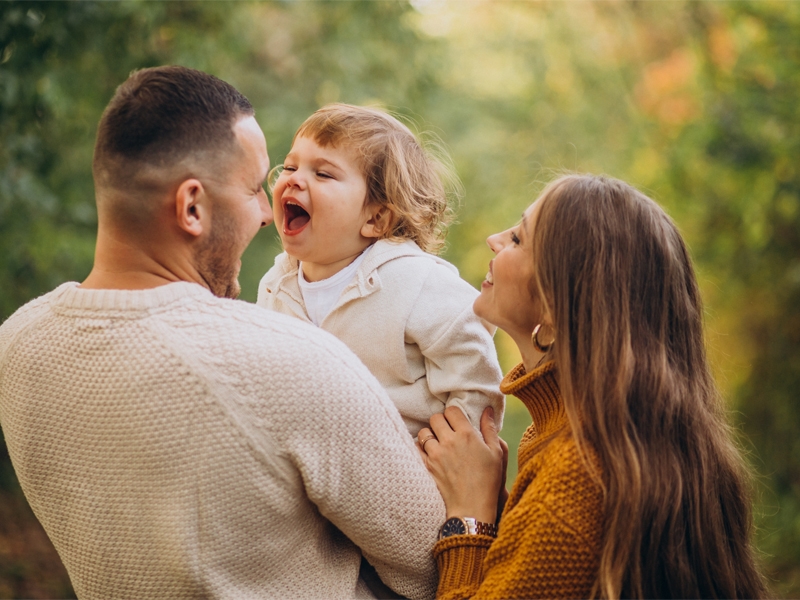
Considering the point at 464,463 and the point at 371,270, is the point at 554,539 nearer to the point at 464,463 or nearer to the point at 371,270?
the point at 464,463

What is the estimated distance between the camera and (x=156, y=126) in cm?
155

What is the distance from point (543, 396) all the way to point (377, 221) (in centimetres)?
74

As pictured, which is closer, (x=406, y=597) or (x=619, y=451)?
(x=619, y=451)

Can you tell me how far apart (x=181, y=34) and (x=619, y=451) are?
11.5 ft

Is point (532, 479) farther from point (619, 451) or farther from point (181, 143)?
point (181, 143)

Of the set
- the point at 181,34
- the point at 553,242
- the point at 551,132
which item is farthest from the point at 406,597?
the point at 551,132

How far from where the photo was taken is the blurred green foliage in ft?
12.8

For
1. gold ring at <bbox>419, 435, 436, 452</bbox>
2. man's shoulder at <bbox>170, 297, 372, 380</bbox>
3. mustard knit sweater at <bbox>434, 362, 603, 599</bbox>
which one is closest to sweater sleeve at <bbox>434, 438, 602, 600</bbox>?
mustard knit sweater at <bbox>434, 362, 603, 599</bbox>

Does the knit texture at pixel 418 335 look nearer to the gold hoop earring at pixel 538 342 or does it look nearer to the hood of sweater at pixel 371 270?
the hood of sweater at pixel 371 270

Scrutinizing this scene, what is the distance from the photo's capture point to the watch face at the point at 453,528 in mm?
1763

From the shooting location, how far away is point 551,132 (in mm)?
8336

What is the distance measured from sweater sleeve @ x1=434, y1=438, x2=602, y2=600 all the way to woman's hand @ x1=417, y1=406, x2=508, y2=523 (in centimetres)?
15

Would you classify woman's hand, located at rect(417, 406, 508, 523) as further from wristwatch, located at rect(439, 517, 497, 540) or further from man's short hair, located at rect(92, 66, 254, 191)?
man's short hair, located at rect(92, 66, 254, 191)

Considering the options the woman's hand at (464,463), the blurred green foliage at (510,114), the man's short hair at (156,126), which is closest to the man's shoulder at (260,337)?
the man's short hair at (156,126)
